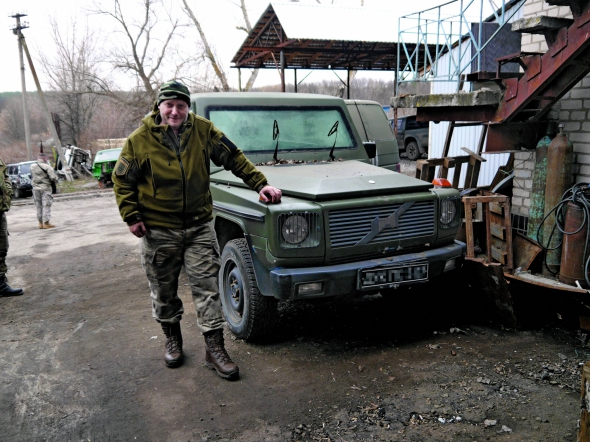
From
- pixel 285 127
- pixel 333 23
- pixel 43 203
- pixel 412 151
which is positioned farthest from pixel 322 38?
pixel 285 127

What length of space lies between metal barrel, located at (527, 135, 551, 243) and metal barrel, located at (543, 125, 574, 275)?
→ 0.08m

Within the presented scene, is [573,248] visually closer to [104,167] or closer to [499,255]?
[499,255]

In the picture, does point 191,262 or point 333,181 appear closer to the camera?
point 191,262

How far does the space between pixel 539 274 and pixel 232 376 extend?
283 centimetres

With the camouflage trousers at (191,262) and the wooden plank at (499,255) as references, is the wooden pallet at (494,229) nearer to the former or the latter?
the wooden plank at (499,255)

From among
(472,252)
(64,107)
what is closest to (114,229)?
(472,252)

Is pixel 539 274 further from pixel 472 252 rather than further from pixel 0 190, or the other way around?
pixel 0 190

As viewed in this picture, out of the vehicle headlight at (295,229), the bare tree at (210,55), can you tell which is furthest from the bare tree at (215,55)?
the vehicle headlight at (295,229)

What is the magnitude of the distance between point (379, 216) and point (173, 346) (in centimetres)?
170

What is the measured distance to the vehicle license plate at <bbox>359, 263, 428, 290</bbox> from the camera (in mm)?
3285

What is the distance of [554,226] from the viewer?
428 centimetres

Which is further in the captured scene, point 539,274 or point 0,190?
point 0,190

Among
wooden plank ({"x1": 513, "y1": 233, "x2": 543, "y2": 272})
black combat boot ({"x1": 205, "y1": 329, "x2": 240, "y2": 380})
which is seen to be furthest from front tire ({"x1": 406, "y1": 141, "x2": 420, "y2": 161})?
black combat boot ({"x1": 205, "y1": 329, "x2": 240, "y2": 380})

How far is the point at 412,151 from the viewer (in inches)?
712
